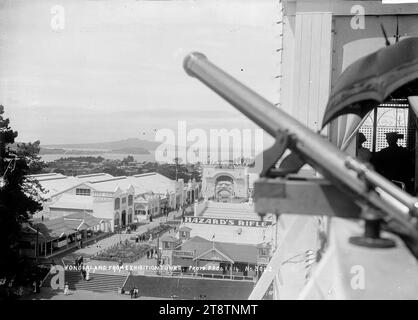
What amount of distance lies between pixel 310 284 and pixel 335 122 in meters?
3.49

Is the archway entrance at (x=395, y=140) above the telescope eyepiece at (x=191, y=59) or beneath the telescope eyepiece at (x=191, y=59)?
beneath

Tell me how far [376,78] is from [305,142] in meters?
1.77

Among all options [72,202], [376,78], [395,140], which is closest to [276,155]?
[376,78]

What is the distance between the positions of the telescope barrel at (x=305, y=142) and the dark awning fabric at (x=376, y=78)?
4.59 feet

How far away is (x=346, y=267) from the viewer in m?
2.03

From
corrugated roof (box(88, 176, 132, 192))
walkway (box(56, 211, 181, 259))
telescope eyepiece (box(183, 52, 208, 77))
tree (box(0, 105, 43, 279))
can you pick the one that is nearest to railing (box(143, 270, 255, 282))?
walkway (box(56, 211, 181, 259))

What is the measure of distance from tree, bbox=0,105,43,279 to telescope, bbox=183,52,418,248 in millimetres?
7906

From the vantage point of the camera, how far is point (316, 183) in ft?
6.86

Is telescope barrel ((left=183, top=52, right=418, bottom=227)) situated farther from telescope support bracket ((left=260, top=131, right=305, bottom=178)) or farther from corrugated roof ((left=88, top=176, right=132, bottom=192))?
corrugated roof ((left=88, top=176, right=132, bottom=192))

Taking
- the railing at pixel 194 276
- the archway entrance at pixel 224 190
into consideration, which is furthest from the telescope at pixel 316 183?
the archway entrance at pixel 224 190

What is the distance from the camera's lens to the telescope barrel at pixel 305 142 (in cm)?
188

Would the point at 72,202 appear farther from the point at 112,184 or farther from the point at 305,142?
the point at 305,142

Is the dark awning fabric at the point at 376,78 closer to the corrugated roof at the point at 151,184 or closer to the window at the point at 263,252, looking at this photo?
the window at the point at 263,252
